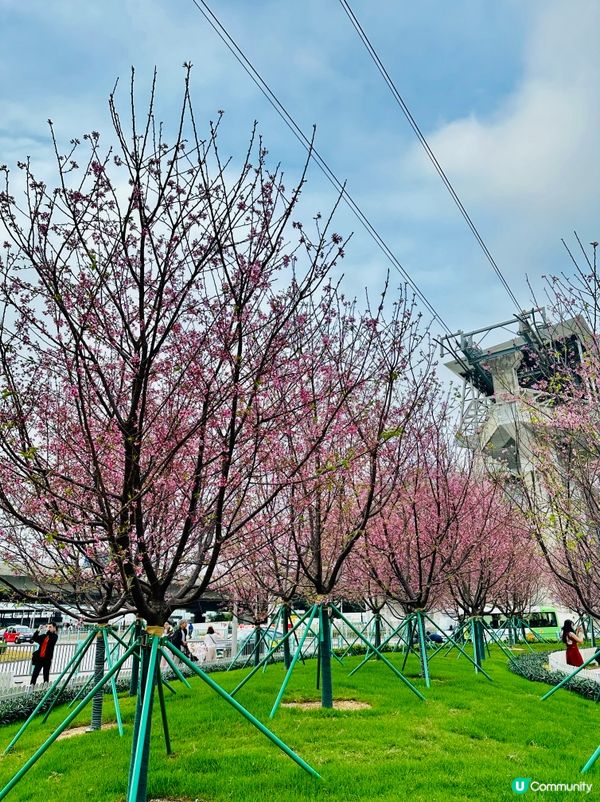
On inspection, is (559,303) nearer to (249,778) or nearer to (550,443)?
(550,443)

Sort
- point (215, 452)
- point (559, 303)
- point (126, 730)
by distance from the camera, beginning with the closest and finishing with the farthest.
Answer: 1. point (215, 452)
2. point (126, 730)
3. point (559, 303)

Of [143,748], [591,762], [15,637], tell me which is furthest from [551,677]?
[15,637]

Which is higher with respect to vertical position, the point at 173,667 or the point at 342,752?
the point at 173,667

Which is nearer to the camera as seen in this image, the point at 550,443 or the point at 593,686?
the point at 550,443

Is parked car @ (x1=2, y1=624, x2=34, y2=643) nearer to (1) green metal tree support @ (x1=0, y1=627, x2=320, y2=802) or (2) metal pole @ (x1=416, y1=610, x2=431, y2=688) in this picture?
(2) metal pole @ (x1=416, y1=610, x2=431, y2=688)

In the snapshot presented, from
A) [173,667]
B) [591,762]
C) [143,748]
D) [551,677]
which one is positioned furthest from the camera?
[551,677]

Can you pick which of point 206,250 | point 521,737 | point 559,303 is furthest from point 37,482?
point 559,303

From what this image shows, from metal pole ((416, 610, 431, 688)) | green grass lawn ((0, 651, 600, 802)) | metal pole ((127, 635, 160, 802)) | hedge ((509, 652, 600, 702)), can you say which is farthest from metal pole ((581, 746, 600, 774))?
hedge ((509, 652, 600, 702))

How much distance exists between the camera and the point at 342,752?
649 centimetres

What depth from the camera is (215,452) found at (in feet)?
18.0

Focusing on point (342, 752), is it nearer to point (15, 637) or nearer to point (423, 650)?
point (423, 650)

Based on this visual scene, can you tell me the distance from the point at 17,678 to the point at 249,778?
11810 mm

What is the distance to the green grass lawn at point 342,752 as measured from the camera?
5340mm

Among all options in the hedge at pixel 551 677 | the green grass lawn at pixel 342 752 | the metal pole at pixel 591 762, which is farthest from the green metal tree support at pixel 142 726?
the hedge at pixel 551 677
